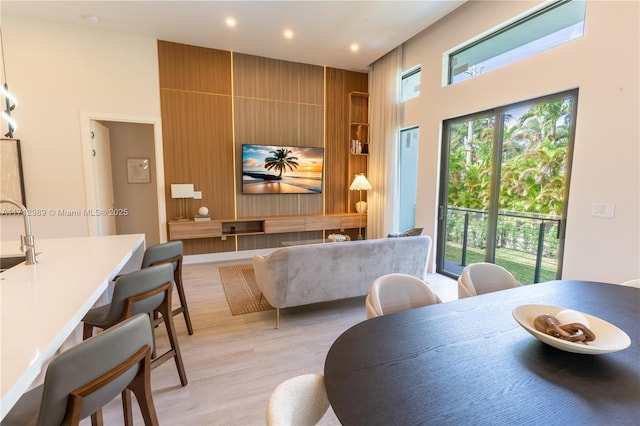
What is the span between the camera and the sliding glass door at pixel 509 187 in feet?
10.1

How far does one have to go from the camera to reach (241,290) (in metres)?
3.76

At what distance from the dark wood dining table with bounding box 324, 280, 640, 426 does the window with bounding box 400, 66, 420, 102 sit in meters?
4.43

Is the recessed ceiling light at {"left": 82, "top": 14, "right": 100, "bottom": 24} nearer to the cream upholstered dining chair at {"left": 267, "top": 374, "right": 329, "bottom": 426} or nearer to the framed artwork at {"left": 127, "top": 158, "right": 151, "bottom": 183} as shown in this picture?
the framed artwork at {"left": 127, "top": 158, "right": 151, "bottom": 183}

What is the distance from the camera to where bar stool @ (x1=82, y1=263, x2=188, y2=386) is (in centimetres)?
151

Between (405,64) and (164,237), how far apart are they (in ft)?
16.4

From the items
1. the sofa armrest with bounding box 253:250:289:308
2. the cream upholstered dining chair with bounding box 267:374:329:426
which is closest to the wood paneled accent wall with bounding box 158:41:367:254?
the sofa armrest with bounding box 253:250:289:308

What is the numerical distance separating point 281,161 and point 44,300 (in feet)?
14.8

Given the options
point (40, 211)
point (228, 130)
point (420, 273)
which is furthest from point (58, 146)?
point (420, 273)

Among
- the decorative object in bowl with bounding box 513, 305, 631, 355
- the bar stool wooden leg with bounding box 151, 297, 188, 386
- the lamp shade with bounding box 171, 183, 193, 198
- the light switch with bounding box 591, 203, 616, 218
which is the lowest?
the bar stool wooden leg with bounding box 151, 297, 188, 386

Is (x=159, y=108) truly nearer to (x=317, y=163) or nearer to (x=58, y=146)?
(x=58, y=146)

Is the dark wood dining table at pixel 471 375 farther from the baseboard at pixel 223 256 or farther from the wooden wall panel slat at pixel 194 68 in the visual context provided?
the wooden wall panel slat at pixel 194 68

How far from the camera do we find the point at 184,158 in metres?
4.96

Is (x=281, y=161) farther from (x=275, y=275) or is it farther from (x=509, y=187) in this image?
(x=509, y=187)

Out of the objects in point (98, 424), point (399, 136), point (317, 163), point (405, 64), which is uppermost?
point (405, 64)
